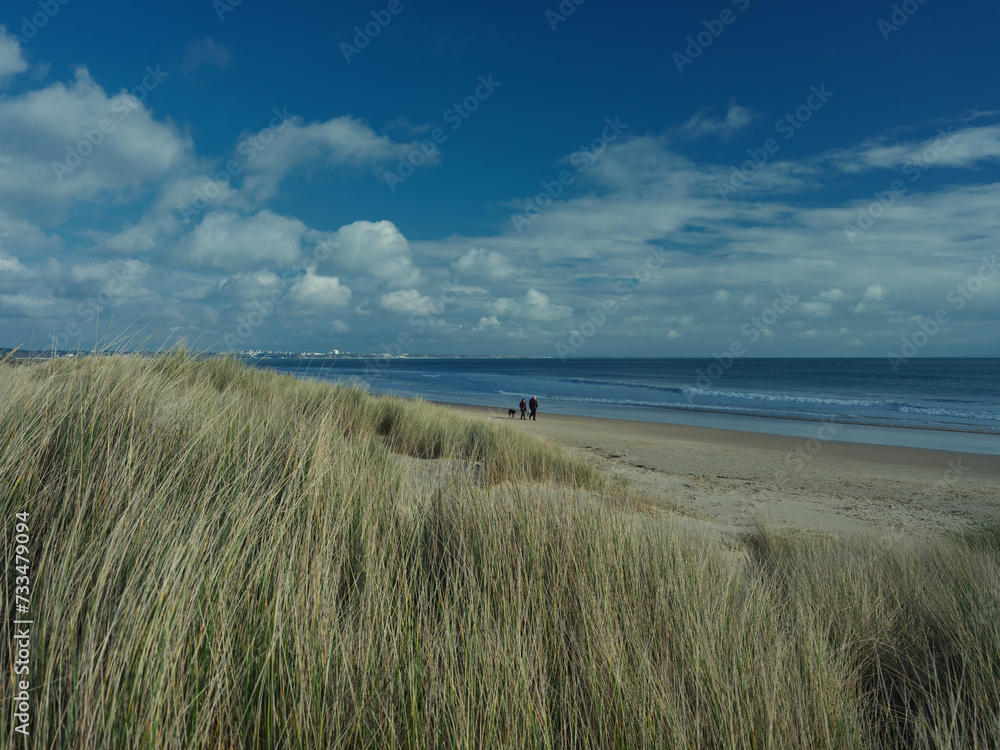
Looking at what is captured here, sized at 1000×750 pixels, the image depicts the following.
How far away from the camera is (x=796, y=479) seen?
12.1m

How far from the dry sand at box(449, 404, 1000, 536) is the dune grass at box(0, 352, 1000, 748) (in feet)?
7.92

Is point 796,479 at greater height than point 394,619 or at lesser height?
lesser

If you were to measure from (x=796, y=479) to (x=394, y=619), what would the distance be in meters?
12.5

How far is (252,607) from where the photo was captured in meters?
1.95

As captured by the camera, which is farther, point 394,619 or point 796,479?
point 796,479

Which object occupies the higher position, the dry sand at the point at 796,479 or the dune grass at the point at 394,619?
the dune grass at the point at 394,619

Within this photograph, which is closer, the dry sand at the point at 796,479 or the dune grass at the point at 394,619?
the dune grass at the point at 394,619

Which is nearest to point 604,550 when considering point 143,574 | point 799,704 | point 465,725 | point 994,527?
point 799,704

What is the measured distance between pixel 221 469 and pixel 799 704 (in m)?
3.11

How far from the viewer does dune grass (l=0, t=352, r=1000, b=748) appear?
167 centimetres

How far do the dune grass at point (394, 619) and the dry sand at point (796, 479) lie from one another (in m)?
2.41

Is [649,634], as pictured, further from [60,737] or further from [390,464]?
[390,464]

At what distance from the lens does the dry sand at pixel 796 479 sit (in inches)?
320

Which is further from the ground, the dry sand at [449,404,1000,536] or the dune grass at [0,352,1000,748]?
the dune grass at [0,352,1000,748]
